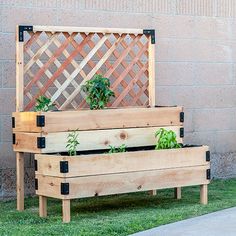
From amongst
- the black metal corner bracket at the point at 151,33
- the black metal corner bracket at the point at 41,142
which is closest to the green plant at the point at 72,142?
the black metal corner bracket at the point at 41,142

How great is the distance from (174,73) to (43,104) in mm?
2450

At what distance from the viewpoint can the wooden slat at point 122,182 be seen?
7.07 metres

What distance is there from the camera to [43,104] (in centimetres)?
771

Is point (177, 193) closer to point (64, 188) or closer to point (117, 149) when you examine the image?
point (117, 149)

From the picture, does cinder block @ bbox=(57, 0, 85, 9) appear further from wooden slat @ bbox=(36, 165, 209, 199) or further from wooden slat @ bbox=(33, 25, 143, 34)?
wooden slat @ bbox=(36, 165, 209, 199)

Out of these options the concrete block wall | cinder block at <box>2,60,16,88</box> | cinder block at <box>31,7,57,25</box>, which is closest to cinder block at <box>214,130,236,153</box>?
the concrete block wall

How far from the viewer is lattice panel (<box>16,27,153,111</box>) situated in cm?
809

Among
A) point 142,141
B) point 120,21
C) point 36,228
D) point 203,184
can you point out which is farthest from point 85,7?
point 36,228

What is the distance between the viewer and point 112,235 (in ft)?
20.6

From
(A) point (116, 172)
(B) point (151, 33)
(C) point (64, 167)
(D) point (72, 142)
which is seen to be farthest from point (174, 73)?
(C) point (64, 167)

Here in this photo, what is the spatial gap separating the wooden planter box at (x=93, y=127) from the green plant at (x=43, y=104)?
0.14m

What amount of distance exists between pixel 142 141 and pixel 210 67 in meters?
2.30

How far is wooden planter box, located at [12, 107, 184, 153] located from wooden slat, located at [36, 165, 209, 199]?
42cm

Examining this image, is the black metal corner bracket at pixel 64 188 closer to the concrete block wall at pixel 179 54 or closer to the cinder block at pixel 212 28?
the concrete block wall at pixel 179 54
